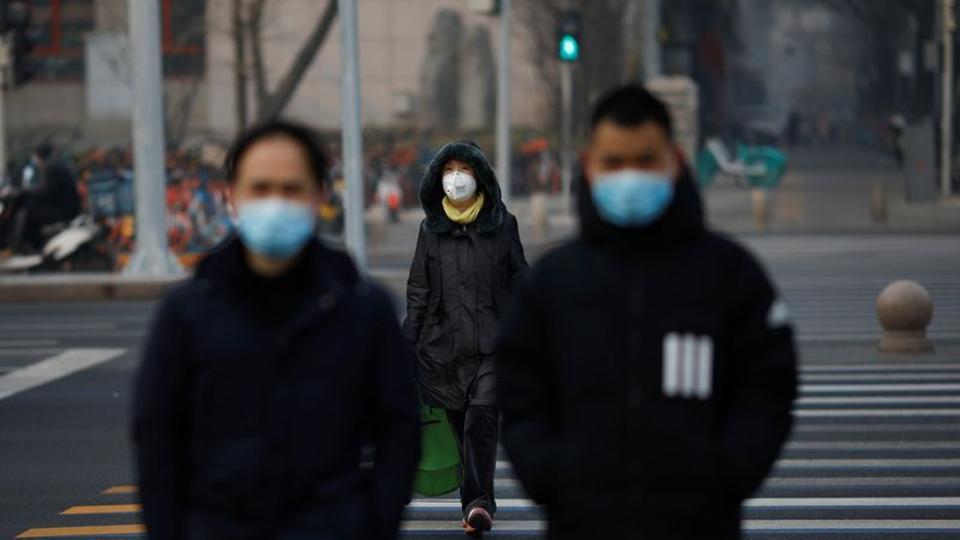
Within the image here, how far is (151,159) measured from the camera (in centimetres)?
2311

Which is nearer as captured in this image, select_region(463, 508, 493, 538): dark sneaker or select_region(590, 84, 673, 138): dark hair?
select_region(590, 84, 673, 138): dark hair

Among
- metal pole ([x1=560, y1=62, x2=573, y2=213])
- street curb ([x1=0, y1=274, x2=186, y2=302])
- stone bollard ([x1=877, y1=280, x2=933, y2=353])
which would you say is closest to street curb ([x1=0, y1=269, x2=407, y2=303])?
street curb ([x1=0, y1=274, x2=186, y2=302])

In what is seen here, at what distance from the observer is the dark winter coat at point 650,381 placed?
4289 millimetres

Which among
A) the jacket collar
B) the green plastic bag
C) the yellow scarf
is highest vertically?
the jacket collar

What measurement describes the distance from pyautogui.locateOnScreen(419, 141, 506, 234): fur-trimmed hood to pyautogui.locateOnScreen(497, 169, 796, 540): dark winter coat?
4.83 metres

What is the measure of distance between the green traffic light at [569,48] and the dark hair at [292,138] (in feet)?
92.2

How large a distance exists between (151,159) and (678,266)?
19.2 m

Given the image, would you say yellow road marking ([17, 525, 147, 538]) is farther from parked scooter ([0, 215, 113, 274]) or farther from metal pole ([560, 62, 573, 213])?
metal pole ([560, 62, 573, 213])

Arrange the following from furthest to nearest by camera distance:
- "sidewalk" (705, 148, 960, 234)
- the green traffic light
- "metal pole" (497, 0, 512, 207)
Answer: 1. "sidewalk" (705, 148, 960, 234)
2. the green traffic light
3. "metal pole" (497, 0, 512, 207)

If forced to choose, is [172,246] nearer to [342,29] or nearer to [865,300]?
[342,29]

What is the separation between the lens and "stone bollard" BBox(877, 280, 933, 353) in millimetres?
16406

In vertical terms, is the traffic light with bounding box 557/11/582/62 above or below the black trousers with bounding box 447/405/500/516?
above

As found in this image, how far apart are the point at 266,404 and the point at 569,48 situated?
28601mm

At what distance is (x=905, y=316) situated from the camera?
1656cm
